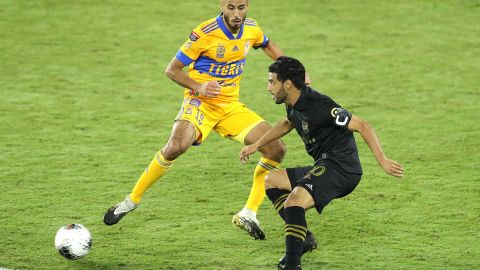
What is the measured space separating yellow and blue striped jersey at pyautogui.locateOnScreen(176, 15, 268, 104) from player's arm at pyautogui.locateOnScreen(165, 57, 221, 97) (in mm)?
127

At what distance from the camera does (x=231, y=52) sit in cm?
912

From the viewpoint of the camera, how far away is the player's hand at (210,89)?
28.0ft

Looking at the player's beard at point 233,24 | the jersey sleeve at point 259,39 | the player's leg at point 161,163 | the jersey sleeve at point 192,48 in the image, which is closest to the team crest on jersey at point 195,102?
the player's leg at point 161,163

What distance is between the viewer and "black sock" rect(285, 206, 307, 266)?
24.3ft

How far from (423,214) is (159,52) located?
740cm

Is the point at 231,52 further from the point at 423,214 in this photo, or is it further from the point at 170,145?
the point at 423,214

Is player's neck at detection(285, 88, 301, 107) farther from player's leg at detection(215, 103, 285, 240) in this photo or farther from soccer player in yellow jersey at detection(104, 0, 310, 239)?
player's leg at detection(215, 103, 285, 240)

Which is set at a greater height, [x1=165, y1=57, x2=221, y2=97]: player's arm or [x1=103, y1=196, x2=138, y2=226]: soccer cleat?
[x1=165, y1=57, x2=221, y2=97]: player's arm

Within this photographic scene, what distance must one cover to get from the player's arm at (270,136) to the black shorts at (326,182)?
1.61ft

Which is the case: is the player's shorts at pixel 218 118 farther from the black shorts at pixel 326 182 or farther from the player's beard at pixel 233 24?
the black shorts at pixel 326 182

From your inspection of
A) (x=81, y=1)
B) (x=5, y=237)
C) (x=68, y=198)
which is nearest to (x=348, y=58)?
(x=81, y=1)

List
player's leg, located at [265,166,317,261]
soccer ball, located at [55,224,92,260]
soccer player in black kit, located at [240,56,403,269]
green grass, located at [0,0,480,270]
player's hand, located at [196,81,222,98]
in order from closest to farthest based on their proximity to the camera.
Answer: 1. soccer player in black kit, located at [240,56,403,269]
2. soccer ball, located at [55,224,92,260]
3. player's leg, located at [265,166,317,261]
4. green grass, located at [0,0,480,270]
5. player's hand, located at [196,81,222,98]

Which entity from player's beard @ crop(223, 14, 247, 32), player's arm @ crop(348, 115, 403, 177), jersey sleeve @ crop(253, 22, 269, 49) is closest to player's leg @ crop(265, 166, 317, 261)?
player's arm @ crop(348, 115, 403, 177)

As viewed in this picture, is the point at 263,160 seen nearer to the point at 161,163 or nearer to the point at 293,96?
the point at 161,163
